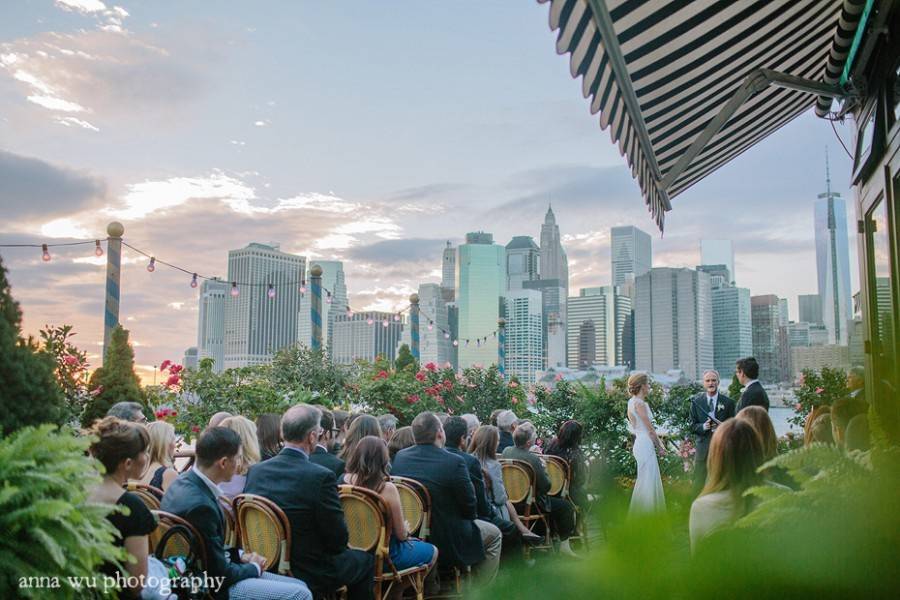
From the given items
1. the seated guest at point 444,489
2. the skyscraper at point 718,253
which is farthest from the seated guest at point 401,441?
the skyscraper at point 718,253

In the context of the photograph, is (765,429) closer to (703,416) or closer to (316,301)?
(703,416)

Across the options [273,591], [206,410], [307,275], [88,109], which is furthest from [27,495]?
[307,275]

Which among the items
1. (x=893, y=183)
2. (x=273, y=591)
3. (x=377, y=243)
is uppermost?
(x=377, y=243)

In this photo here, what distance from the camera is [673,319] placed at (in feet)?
84.4

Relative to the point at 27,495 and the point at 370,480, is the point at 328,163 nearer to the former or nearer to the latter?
the point at 370,480

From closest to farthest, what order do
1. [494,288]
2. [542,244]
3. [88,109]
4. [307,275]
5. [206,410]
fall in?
[206,410], [88,109], [307,275], [494,288], [542,244]

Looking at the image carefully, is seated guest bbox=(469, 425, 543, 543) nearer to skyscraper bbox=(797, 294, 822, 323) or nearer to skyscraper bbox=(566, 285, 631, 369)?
skyscraper bbox=(797, 294, 822, 323)

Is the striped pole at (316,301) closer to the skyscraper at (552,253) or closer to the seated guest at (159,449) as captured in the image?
the seated guest at (159,449)

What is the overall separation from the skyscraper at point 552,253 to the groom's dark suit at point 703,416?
3250 inches

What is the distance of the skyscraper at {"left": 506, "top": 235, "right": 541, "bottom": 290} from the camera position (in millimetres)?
90250

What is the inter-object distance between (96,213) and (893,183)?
12656mm

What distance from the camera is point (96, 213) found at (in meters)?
12.7

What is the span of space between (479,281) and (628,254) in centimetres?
3885

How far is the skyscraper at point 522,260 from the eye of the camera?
90.2 m
